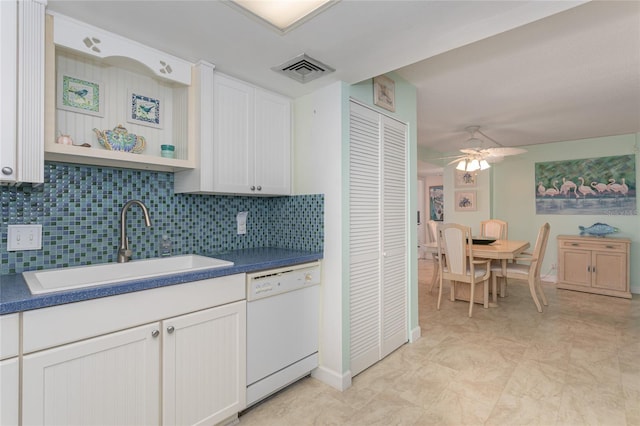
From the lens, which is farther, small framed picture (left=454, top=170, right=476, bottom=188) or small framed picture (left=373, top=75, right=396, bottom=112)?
small framed picture (left=454, top=170, right=476, bottom=188)

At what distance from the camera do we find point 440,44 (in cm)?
173

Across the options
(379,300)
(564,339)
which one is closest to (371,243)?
(379,300)

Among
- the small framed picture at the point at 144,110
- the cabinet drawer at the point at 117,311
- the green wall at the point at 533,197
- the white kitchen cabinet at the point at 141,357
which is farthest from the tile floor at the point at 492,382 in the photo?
the green wall at the point at 533,197

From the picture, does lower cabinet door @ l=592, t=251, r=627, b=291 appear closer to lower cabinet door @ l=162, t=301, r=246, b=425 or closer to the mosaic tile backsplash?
the mosaic tile backsplash

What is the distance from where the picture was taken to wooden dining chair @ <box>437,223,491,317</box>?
3650 millimetres

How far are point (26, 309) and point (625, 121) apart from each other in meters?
5.78

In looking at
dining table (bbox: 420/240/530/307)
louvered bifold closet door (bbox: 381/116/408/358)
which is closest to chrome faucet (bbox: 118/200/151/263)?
louvered bifold closet door (bbox: 381/116/408/358)

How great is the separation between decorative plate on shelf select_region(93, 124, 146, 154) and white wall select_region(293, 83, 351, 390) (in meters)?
1.09

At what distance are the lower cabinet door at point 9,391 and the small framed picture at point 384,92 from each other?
7.88 ft

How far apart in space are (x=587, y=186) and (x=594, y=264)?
123 centimetres

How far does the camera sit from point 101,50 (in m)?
1.55

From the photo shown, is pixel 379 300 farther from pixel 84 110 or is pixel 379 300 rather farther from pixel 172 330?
pixel 84 110

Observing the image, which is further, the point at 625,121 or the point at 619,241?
the point at 619,241

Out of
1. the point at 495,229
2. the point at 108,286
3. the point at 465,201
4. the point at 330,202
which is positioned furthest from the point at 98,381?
the point at 465,201
